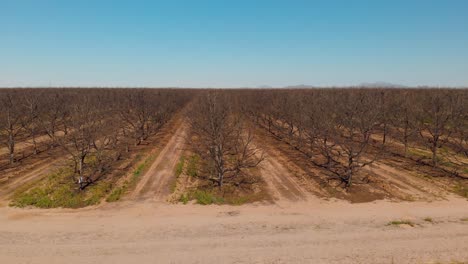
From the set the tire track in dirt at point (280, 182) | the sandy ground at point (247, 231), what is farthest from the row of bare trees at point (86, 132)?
the tire track in dirt at point (280, 182)

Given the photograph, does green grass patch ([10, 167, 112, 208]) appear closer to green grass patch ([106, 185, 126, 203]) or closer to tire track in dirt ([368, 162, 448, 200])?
green grass patch ([106, 185, 126, 203])

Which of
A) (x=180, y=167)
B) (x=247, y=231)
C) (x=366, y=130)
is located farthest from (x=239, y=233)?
(x=366, y=130)

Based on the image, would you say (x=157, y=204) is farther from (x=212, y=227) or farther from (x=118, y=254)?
(x=118, y=254)

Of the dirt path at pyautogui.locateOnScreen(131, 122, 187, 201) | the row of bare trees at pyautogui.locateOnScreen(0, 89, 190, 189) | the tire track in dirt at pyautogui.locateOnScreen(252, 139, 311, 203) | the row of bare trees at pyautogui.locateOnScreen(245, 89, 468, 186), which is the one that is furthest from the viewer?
the row of bare trees at pyautogui.locateOnScreen(245, 89, 468, 186)

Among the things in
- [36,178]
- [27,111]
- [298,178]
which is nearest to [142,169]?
[36,178]

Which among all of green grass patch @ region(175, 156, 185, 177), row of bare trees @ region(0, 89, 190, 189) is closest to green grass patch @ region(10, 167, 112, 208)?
row of bare trees @ region(0, 89, 190, 189)

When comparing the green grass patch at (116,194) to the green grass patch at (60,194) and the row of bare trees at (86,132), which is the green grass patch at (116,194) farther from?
the row of bare trees at (86,132)

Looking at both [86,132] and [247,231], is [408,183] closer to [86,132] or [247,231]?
[247,231]
